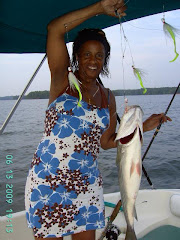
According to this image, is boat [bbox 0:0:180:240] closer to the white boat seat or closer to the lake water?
the white boat seat

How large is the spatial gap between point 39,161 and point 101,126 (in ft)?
1.99

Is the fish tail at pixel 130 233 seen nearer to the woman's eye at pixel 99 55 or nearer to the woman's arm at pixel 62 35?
the woman's arm at pixel 62 35

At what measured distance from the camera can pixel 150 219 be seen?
14.0ft

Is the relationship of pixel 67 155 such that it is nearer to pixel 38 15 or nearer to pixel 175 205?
pixel 38 15

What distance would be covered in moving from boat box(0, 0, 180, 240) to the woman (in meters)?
0.55

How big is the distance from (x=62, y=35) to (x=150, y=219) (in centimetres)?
340

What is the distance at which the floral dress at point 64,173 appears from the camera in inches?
82.9

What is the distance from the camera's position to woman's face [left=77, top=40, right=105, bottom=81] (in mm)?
2266

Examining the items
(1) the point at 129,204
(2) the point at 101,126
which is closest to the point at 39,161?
(2) the point at 101,126

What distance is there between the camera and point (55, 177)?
2.11 m

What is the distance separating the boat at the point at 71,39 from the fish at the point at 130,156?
1.14 m

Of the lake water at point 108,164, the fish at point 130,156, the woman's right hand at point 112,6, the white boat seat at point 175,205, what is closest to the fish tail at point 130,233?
the fish at point 130,156

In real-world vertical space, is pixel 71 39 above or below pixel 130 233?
above

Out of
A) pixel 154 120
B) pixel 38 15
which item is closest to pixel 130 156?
pixel 154 120
